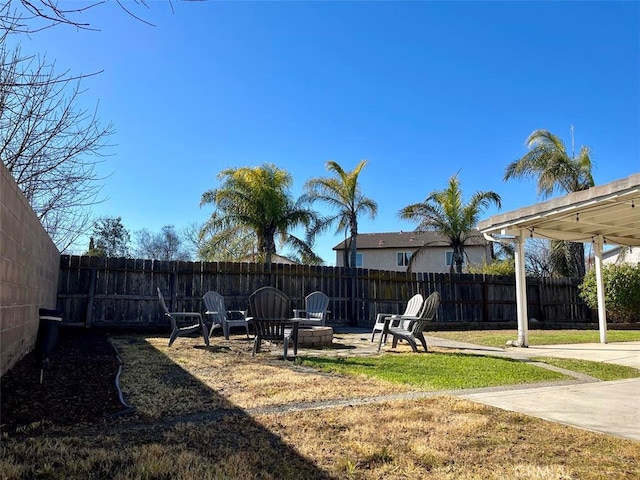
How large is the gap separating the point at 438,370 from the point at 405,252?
30.2 m

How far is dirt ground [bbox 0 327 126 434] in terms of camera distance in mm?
3191

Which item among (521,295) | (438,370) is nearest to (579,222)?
(521,295)

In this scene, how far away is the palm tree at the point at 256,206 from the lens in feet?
61.0

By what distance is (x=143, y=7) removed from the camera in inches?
103

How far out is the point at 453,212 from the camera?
69.5 ft

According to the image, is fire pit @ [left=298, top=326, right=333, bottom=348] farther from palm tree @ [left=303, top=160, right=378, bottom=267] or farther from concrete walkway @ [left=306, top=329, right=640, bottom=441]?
palm tree @ [left=303, top=160, right=378, bottom=267]

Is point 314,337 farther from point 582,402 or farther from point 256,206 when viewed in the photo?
point 256,206

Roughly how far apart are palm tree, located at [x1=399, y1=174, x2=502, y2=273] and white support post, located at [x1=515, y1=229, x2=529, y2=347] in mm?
11437

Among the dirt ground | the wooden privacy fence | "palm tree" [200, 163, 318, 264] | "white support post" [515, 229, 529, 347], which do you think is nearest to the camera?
the dirt ground

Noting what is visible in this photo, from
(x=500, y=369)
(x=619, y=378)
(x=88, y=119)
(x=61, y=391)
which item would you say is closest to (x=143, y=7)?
(x=61, y=391)

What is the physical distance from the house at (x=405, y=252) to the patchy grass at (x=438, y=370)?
25401 mm

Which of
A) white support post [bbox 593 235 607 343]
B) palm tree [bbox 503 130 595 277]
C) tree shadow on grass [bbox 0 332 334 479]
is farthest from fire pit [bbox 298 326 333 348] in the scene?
palm tree [bbox 503 130 595 277]

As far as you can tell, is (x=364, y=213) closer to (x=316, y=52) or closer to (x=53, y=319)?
(x=316, y=52)

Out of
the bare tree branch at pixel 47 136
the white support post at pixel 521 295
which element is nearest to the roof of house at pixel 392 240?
the white support post at pixel 521 295
